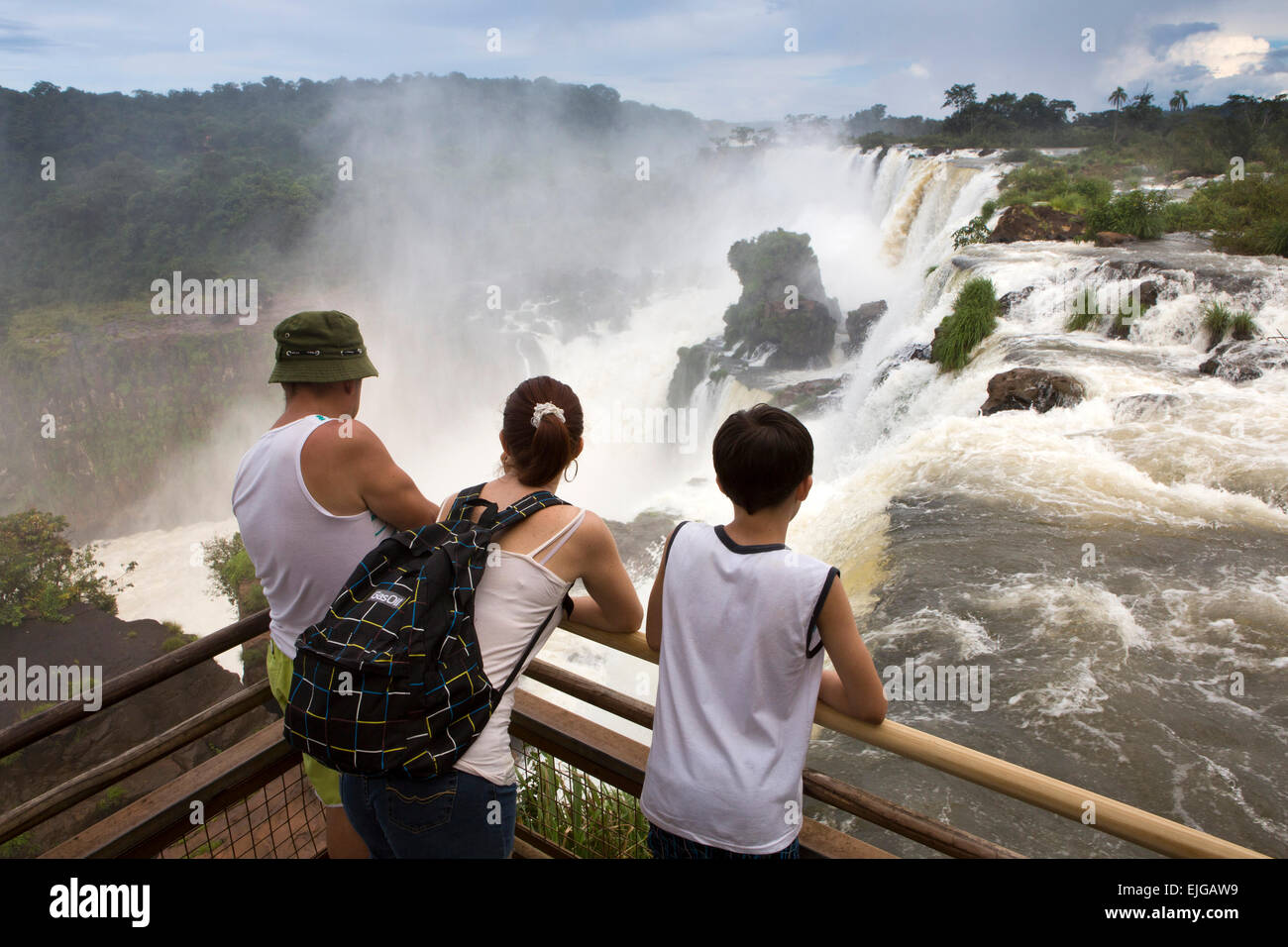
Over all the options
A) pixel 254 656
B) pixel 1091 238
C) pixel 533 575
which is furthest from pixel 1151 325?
pixel 254 656

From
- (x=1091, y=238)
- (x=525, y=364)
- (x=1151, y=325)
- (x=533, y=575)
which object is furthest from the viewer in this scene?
(x=525, y=364)

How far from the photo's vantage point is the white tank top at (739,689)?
1287 millimetres

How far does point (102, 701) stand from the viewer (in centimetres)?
178

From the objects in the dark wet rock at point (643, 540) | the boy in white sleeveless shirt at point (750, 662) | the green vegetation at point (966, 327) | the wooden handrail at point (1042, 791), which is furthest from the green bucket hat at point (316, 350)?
the green vegetation at point (966, 327)

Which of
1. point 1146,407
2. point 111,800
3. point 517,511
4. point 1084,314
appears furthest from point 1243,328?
point 111,800

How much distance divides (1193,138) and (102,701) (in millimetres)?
28344

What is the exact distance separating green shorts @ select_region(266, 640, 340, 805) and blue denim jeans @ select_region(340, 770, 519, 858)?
14.5 inches

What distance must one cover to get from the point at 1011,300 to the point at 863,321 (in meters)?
6.98

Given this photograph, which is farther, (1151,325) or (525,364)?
(525,364)

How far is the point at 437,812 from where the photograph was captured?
4.51 feet

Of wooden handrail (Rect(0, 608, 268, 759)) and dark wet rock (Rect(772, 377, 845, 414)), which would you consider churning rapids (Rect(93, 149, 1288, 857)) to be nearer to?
dark wet rock (Rect(772, 377, 845, 414))

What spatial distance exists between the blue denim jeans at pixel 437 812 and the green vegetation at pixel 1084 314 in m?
10.7

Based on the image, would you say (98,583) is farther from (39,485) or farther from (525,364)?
(525,364)

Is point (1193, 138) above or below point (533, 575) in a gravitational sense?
above
